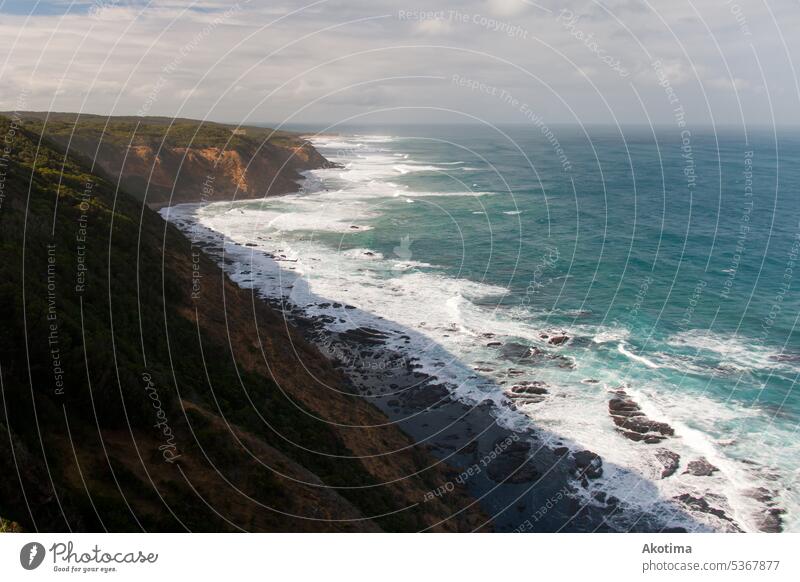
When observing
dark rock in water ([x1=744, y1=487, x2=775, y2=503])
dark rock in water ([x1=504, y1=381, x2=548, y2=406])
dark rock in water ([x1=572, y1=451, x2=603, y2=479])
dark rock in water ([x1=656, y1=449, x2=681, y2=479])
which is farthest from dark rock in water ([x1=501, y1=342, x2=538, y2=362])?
dark rock in water ([x1=744, y1=487, x2=775, y2=503])

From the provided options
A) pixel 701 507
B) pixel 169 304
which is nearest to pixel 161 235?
pixel 169 304

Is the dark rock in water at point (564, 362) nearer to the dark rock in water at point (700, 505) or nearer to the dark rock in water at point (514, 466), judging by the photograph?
the dark rock in water at point (514, 466)

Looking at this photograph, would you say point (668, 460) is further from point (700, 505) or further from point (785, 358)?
point (785, 358)

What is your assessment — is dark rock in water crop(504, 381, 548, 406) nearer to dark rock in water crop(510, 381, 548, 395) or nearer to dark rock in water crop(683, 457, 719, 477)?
dark rock in water crop(510, 381, 548, 395)

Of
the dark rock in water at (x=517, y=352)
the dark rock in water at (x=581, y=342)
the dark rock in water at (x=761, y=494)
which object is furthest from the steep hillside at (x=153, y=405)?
the dark rock in water at (x=581, y=342)

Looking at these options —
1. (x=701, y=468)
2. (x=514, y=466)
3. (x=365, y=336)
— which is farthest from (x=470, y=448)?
(x=365, y=336)
